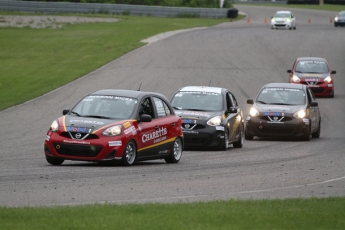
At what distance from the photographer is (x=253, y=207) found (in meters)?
10.6

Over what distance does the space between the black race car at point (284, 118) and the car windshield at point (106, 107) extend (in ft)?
26.4

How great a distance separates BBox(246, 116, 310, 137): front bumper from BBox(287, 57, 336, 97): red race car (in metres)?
11.4

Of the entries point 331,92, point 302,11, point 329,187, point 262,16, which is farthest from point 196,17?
point 329,187

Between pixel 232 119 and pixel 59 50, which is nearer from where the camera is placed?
pixel 232 119

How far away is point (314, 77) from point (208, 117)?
51.3 ft

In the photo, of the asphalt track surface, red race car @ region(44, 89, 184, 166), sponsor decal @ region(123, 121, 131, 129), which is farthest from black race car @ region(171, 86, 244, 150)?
sponsor decal @ region(123, 121, 131, 129)

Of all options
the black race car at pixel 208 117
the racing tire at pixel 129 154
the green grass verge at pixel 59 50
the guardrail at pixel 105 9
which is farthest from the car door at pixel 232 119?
the guardrail at pixel 105 9

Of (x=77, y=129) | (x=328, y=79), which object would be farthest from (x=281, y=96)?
(x=77, y=129)

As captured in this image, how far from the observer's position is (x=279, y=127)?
24359 mm

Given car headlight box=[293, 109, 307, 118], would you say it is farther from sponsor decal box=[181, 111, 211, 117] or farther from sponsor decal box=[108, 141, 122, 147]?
sponsor decal box=[108, 141, 122, 147]

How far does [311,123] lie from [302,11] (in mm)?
67146

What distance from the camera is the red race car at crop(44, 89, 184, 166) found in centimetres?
1569

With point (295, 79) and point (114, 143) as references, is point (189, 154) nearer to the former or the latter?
point (114, 143)

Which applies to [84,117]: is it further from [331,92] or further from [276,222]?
[331,92]
